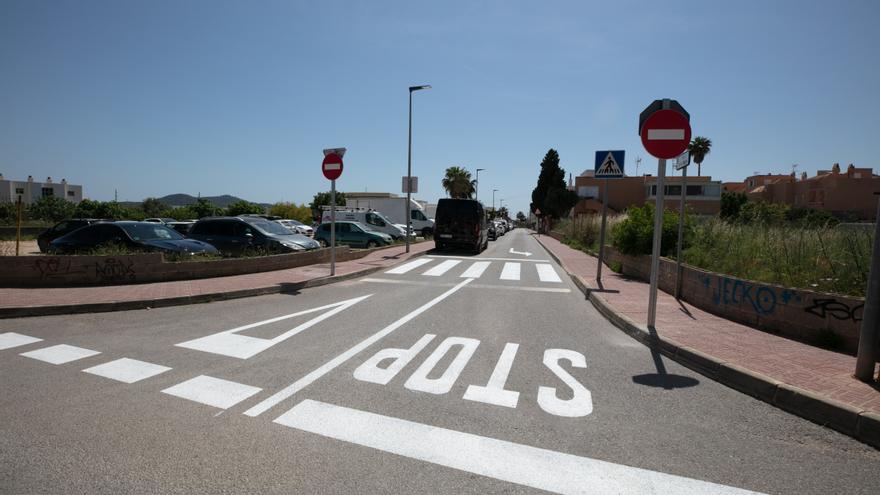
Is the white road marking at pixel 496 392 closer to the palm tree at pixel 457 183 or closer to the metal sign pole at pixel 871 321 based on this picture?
the metal sign pole at pixel 871 321

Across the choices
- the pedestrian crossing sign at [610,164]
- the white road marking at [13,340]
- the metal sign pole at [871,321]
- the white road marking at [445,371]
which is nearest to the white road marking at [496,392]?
the white road marking at [445,371]

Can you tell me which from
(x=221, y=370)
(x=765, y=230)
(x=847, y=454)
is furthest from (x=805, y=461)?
(x=765, y=230)

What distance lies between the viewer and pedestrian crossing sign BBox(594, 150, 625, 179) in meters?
10.9

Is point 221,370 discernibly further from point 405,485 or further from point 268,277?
point 268,277

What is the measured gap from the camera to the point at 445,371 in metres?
4.83

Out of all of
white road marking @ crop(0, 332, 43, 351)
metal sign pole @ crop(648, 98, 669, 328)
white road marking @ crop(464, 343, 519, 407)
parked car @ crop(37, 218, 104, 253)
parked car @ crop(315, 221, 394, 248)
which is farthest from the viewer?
parked car @ crop(315, 221, 394, 248)

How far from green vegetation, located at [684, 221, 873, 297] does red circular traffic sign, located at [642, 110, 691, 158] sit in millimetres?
2433

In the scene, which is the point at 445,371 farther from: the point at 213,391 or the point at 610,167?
the point at 610,167

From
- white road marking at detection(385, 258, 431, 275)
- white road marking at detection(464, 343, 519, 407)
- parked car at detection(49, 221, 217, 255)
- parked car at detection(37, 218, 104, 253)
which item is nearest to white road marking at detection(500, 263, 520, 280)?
white road marking at detection(385, 258, 431, 275)

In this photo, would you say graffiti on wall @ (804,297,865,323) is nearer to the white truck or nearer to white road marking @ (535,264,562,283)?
white road marking @ (535,264,562,283)

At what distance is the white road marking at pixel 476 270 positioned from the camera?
1349 centimetres

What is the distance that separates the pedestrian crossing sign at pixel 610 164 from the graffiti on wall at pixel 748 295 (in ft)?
12.8

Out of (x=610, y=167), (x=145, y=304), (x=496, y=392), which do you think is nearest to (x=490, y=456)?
(x=496, y=392)

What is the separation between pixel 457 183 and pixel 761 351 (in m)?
66.9
